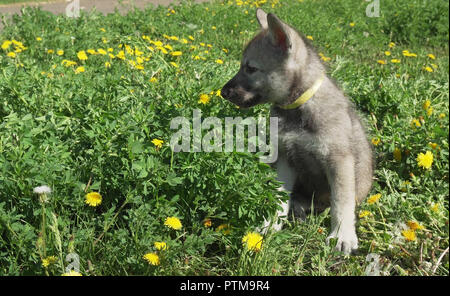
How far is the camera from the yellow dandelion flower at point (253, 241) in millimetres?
2332

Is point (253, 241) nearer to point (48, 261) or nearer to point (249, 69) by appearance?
point (48, 261)

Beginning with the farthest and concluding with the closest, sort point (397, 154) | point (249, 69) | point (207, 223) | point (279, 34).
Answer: point (397, 154)
point (249, 69)
point (279, 34)
point (207, 223)

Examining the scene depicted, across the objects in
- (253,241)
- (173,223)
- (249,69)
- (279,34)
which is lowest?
(253,241)

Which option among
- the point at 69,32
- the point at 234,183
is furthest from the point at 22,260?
the point at 69,32

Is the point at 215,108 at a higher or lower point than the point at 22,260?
higher

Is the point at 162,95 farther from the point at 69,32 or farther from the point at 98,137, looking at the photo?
the point at 69,32

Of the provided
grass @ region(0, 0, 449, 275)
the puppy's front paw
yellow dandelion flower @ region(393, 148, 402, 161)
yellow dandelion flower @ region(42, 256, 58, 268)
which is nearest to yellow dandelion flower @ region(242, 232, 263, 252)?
grass @ region(0, 0, 449, 275)

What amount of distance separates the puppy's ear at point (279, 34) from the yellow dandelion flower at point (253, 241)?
3.86 feet

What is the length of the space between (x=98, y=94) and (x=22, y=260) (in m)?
1.18

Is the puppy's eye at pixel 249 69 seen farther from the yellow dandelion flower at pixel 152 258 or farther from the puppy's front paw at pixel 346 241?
the yellow dandelion flower at pixel 152 258

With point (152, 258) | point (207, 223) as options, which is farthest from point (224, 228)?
point (152, 258)

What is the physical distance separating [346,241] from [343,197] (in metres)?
0.25

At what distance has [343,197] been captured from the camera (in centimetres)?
280
